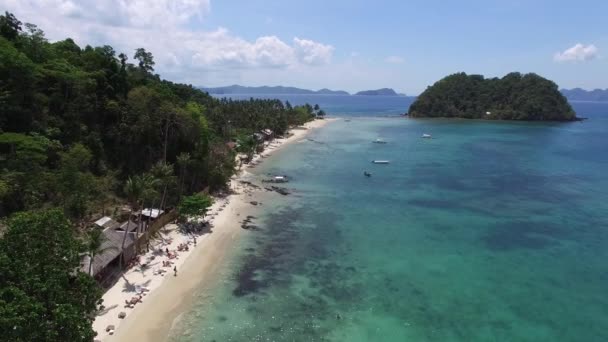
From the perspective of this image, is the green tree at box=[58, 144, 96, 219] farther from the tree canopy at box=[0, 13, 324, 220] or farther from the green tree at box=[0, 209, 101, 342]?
the green tree at box=[0, 209, 101, 342]

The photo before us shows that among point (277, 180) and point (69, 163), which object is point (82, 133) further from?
point (277, 180)

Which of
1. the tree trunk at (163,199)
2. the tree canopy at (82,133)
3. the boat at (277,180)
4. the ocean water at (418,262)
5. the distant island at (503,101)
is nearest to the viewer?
the ocean water at (418,262)

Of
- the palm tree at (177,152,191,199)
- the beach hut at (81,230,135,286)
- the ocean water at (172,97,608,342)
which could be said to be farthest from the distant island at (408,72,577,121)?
the beach hut at (81,230,135,286)

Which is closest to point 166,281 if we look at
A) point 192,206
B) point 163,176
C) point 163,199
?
point 192,206

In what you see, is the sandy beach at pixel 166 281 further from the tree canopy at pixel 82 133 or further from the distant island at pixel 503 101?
the distant island at pixel 503 101

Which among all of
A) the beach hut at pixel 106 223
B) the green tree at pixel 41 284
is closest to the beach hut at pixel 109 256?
the beach hut at pixel 106 223

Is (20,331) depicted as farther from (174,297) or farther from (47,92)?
(47,92)

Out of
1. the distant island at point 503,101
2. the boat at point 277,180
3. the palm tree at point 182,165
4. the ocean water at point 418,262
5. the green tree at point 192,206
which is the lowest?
the ocean water at point 418,262
